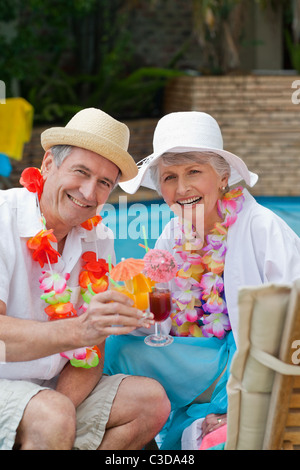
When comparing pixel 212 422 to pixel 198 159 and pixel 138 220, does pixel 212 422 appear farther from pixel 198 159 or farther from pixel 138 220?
pixel 138 220

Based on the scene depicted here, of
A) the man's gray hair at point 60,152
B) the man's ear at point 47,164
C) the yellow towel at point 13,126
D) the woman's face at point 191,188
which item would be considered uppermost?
the yellow towel at point 13,126

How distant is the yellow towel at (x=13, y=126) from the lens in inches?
260

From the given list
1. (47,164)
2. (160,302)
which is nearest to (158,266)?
(160,302)

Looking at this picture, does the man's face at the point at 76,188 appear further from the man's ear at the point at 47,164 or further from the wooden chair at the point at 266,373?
the wooden chair at the point at 266,373

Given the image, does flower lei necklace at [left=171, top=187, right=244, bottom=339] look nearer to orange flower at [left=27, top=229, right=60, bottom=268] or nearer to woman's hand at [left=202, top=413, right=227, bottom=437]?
woman's hand at [left=202, top=413, right=227, bottom=437]

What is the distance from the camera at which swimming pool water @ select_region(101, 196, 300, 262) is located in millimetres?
4713

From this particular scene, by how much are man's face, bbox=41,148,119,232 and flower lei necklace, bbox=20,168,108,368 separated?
0.20 feet

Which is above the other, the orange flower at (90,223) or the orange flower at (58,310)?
the orange flower at (90,223)

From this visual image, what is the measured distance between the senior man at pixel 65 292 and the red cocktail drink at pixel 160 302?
0.68 feet

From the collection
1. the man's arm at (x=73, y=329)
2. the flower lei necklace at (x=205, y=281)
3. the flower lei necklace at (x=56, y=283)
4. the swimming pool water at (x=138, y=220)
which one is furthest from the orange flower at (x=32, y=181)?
the swimming pool water at (x=138, y=220)

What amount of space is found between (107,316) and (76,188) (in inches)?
24.4

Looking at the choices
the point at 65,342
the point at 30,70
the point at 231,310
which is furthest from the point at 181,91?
the point at 65,342

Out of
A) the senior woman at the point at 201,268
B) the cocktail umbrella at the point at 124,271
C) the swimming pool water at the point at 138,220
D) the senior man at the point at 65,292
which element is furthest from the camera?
the swimming pool water at the point at 138,220

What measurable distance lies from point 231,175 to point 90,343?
47.6 inches
